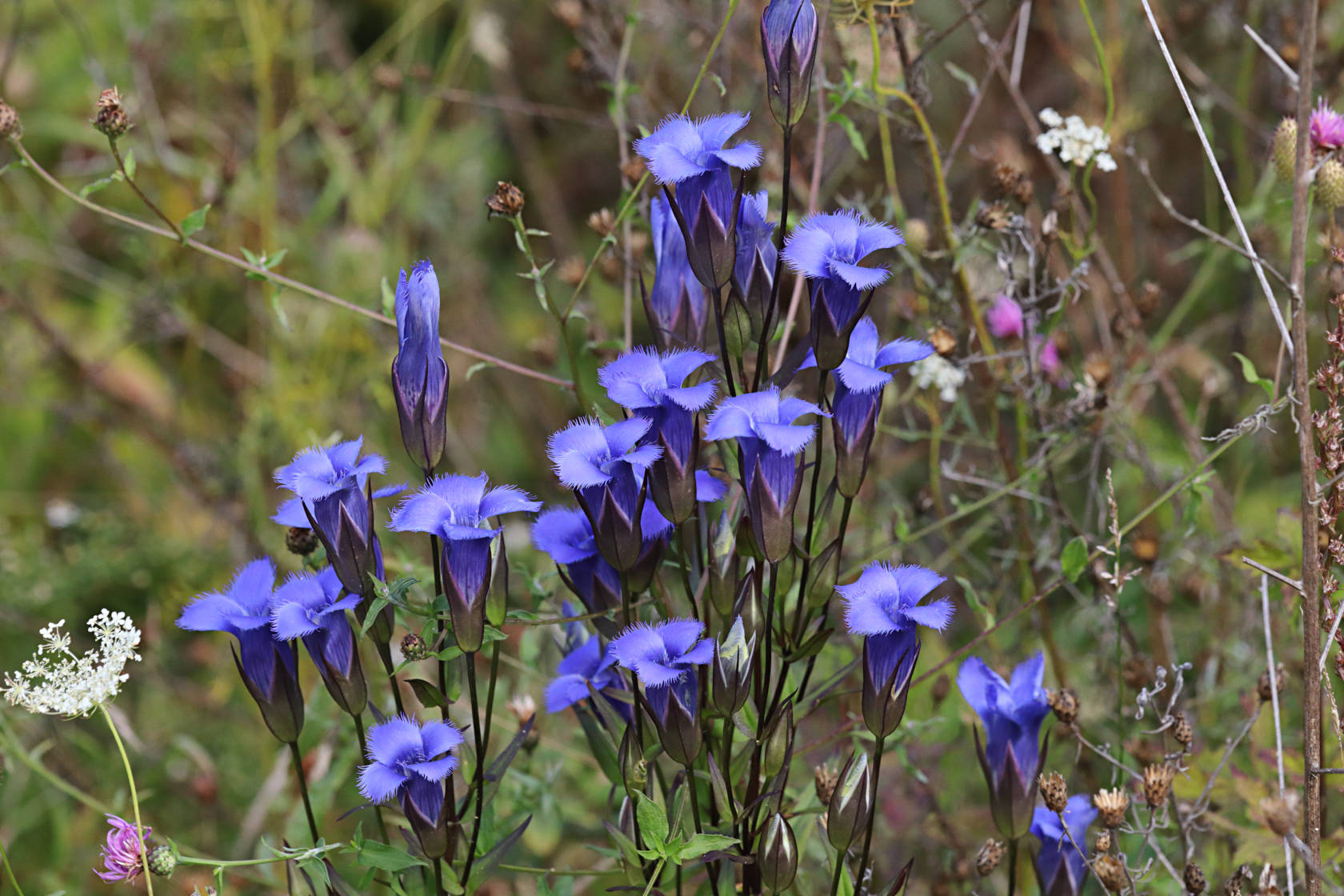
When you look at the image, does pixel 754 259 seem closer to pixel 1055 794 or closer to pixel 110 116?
pixel 1055 794

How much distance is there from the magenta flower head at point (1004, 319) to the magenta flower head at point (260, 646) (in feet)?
3.39

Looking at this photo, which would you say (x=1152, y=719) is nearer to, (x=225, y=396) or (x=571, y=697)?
(x=571, y=697)

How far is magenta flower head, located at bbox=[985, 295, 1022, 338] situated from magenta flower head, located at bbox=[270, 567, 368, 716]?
99 cm

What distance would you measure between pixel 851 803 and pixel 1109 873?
22 centimetres

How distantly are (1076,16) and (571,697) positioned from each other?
2.08 metres

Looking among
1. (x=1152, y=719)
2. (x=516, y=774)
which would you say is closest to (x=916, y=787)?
(x=1152, y=719)

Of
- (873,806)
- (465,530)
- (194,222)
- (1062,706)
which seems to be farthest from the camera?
(194,222)

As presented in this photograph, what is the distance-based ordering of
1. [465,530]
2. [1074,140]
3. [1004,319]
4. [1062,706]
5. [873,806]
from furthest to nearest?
1. [1004,319]
2. [1074,140]
3. [1062,706]
4. [873,806]
5. [465,530]

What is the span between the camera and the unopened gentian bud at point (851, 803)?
950 millimetres

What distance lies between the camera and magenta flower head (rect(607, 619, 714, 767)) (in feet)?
2.87

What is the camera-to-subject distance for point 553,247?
269 cm

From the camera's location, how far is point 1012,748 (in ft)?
3.37

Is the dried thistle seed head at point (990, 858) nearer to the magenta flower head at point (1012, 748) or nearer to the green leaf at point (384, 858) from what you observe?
the magenta flower head at point (1012, 748)

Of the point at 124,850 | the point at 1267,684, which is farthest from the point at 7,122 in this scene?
the point at 1267,684
